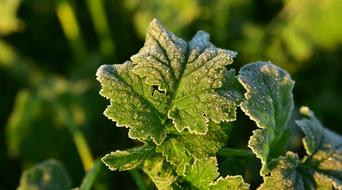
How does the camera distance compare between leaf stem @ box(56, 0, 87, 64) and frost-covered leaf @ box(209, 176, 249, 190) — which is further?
leaf stem @ box(56, 0, 87, 64)

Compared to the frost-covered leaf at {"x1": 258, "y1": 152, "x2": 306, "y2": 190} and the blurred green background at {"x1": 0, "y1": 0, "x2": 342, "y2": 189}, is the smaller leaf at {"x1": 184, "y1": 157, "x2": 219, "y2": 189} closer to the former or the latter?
the frost-covered leaf at {"x1": 258, "y1": 152, "x2": 306, "y2": 190}

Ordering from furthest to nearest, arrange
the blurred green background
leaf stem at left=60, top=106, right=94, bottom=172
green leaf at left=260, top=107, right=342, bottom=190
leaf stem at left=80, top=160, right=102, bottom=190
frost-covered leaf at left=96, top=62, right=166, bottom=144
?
the blurred green background → leaf stem at left=60, top=106, right=94, bottom=172 → leaf stem at left=80, top=160, right=102, bottom=190 → green leaf at left=260, top=107, right=342, bottom=190 → frost-covered leaf at left=96, top=62, right=166, bottom=144

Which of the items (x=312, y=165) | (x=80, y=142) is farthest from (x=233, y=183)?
(x=80, y=142)

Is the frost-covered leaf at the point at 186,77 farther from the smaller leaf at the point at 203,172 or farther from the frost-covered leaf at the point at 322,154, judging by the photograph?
the frost-covered leaf at the point at 322,154

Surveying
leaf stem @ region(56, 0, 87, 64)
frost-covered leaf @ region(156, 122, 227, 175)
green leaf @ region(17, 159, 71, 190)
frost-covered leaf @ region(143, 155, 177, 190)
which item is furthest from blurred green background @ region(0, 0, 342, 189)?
frost-covered leaf @ region(156, 122, 227, 175)

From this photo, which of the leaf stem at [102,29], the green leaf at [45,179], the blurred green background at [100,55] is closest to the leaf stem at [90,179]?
the green leaf at [45,179]

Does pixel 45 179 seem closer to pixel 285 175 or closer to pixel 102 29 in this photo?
pixel 285 175

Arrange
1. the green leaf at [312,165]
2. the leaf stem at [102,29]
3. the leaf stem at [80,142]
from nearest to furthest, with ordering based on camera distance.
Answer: the green leaf at [312,165] → the leaf stem at [80,142] → the leaf stem at [102,29]
